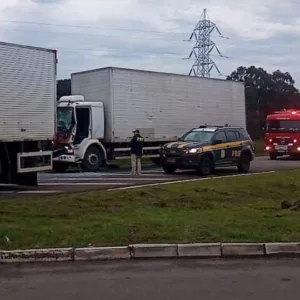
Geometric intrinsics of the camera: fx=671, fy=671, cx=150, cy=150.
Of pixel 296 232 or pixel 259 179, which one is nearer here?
pixel 296 232

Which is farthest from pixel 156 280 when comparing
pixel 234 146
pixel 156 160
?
pixel 156 160

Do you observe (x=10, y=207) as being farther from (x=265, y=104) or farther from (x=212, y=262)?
(x=265, y=104)

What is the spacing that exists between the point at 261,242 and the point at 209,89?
73.3 feet

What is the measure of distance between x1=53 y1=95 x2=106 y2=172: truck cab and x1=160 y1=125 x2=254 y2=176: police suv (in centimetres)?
384

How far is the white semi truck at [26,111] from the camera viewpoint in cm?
1770

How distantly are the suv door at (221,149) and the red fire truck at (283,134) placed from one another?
1310cm

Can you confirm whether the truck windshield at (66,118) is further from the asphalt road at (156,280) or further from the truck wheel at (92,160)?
the asphalt road at (156,280)

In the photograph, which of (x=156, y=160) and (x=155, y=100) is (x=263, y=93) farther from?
(x=155, y=100)

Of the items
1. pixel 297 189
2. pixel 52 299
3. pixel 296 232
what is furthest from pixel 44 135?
pixel 52 299

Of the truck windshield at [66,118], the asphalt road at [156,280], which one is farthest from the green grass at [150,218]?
the truck windshield at [66,118]

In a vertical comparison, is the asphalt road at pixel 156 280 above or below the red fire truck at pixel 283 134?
below

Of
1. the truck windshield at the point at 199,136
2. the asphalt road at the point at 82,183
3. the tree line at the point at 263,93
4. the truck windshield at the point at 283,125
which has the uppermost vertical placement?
the tree line at the point at 263,93

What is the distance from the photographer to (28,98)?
18344 millimetres

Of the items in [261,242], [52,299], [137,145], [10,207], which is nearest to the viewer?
[52,299]
